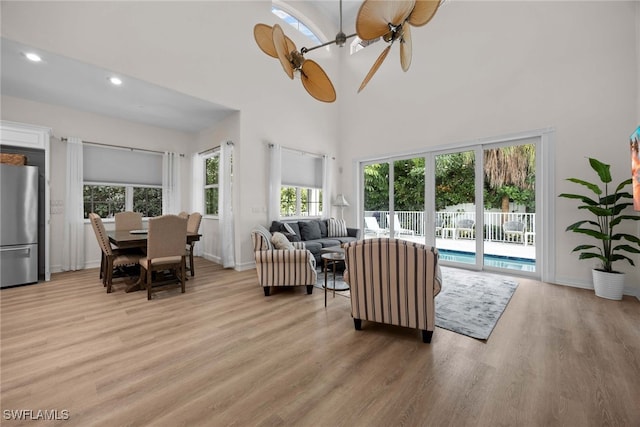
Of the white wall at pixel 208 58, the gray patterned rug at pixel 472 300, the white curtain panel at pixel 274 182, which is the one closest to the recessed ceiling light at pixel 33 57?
the white wall at pixel 208 58

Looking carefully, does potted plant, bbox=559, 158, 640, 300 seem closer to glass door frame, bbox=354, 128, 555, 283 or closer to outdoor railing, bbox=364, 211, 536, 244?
glass door frame, bbox=354, 128, 555, 283

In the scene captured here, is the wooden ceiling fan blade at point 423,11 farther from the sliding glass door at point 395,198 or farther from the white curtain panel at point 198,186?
the white curtain panel at point 198,186

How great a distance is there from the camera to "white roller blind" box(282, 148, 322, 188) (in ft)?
19.0

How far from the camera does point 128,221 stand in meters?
4.70

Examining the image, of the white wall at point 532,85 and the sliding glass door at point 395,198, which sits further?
the sliding glass door at point 395,198

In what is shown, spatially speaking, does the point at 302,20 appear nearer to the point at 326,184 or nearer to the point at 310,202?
the point at 326,184

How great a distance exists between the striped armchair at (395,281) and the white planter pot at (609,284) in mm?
2870

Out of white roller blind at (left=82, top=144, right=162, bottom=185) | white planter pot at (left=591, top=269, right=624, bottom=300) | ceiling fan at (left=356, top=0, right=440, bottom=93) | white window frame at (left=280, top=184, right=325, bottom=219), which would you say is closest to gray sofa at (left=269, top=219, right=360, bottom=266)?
white window frame at (left=280, top=184, right=325, bottom=219)

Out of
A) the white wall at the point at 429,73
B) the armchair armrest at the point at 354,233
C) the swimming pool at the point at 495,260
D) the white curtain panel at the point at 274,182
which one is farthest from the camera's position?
the armchair armrest at the point at 354,233

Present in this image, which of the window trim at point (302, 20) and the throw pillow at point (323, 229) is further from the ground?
A: the window trim at point (302, 20)

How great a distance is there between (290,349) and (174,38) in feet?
15.5

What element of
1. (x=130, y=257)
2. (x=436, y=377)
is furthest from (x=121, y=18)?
(x=436, y=377)

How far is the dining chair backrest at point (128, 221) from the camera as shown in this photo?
182 inches

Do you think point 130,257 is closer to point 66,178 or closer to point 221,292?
point 221,292
